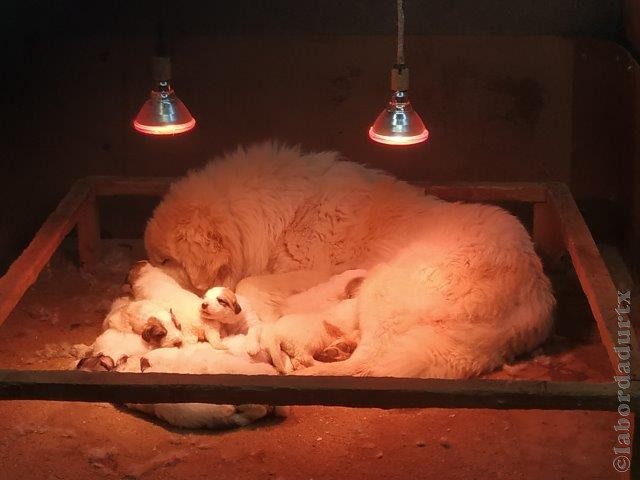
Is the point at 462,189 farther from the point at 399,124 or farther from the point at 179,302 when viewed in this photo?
the point at 179,302

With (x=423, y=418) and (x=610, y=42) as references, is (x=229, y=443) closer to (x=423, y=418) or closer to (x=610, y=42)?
(x=423, y=418)

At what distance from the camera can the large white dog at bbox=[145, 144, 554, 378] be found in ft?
15.2

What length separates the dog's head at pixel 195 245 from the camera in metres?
5.36

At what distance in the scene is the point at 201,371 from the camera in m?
4.32

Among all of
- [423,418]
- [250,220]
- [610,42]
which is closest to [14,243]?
[250,220]

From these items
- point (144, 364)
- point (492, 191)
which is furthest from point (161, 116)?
point (492, 191)

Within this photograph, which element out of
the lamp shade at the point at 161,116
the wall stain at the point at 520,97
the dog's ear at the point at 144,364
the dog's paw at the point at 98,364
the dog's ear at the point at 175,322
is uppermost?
the lamp shade at the point at 161,116

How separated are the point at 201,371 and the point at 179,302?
0.66 metres

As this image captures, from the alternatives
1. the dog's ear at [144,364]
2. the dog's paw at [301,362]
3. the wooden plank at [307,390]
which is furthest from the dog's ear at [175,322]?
the wooden plank at [307,390]

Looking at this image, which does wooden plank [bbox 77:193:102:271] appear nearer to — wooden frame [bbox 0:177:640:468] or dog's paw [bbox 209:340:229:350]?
dog's paw [bbox 209:340:229:350]

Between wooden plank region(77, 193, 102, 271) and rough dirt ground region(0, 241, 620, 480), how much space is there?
1815 millimetres

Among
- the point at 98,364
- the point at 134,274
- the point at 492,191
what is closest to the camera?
the point at 98,364

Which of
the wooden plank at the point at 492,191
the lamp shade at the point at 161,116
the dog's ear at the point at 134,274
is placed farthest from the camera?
the wooden plank at the point at 492,191

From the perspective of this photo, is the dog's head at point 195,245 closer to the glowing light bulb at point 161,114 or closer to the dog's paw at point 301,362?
the glowing light bulb at point 161,114
